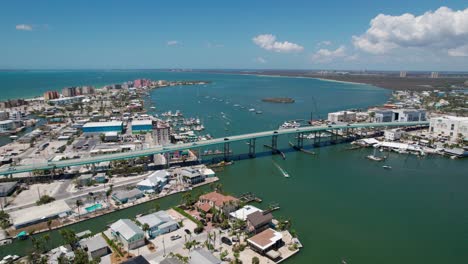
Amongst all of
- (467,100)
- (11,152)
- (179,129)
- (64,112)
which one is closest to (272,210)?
(179,129)

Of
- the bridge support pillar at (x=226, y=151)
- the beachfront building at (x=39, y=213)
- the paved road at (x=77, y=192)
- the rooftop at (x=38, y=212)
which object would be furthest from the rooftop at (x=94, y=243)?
the bridge support pillar at (x=226, y=151)

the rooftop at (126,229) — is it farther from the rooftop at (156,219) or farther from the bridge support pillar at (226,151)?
the bridge support pillar at (226,151)

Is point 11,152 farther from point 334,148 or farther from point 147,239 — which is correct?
point 334,148

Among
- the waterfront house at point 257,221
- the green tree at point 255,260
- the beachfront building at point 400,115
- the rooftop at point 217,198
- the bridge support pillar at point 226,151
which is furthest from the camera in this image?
the beachfront building at point 400,115

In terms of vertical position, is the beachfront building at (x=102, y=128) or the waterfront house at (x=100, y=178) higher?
the beachfront building at (x=102, y=128)

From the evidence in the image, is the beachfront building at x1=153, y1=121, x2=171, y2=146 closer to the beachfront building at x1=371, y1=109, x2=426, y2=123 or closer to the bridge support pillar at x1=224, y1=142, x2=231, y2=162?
the bridge support pillar at x1=224, y1=142, x2=231, y2=162

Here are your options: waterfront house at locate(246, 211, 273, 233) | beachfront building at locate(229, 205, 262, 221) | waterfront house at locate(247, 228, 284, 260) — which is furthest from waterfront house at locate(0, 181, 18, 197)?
waterfront house at locate(247, 228, 284, 260)
